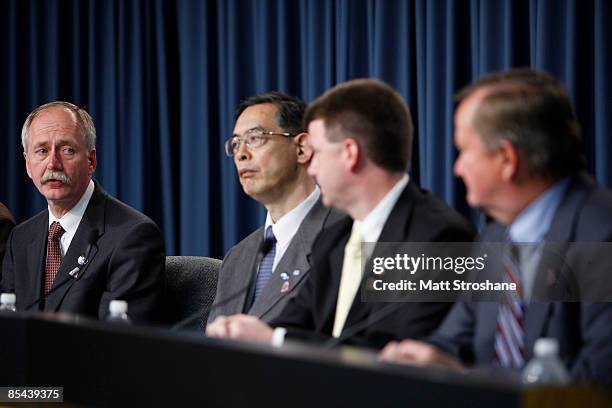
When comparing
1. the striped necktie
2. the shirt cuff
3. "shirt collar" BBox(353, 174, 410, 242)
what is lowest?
the shirt cuff

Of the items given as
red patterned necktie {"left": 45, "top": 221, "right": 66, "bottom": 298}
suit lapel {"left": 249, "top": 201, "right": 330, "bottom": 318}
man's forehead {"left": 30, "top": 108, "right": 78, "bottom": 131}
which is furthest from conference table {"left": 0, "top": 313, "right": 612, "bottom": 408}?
man's forehead {"left": 30, "top": 108, "right": 78, "bottom": 131}

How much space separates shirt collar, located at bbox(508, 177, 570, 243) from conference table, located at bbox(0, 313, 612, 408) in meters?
0.45

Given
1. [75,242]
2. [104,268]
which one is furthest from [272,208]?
[75,242]

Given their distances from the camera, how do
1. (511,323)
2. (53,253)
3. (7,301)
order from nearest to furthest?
(511,323)
(7,301)
(53,253)

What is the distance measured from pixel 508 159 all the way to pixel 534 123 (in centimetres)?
9

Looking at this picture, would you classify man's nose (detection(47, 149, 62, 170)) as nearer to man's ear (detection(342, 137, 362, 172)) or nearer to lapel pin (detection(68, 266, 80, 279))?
lapel pin (detection(68, 266, 80, 279))

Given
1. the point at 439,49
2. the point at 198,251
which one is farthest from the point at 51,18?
the point at 439,49

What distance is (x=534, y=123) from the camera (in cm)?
208

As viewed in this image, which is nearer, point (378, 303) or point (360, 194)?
point (378, 303)

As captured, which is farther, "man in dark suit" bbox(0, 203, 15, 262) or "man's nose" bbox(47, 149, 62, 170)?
"man in dark suit" bbox(0, 203, 15, 262)

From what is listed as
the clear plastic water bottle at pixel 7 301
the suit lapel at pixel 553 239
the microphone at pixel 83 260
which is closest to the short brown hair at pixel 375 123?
the suit lapel at pixel 553 239

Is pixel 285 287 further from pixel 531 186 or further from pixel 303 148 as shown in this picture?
pixel 531 186

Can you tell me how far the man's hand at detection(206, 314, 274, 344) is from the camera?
2.44 m

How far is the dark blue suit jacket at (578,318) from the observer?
1921 millimetres
